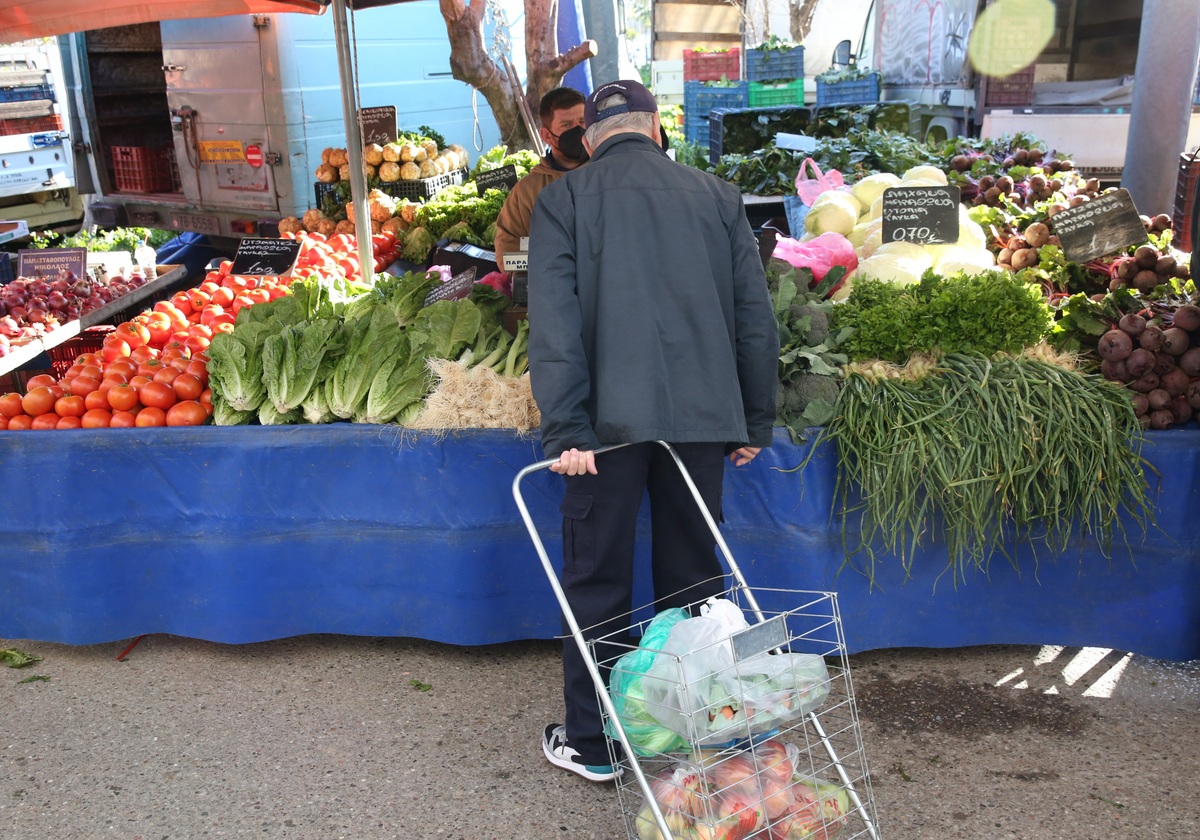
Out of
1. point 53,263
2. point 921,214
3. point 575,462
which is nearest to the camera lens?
point 575,462

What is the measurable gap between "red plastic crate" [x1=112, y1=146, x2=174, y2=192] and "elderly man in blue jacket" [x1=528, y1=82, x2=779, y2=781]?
9306 millimetres

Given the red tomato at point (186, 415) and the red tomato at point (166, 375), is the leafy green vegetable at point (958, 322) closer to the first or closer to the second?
the red tomato at point (186, 415)

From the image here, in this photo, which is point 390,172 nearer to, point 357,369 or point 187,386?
point 187,386

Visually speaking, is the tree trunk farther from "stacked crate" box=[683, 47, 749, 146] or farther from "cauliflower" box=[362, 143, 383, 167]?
"stacked crate" box=[683, 47, 749, 146]

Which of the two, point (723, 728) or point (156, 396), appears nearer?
point (723, 728)

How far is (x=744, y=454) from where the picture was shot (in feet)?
9.75

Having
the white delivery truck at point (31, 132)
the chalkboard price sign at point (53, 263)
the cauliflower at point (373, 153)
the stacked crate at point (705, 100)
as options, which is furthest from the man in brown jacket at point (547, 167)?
the white delivery truck at point (31, 132)

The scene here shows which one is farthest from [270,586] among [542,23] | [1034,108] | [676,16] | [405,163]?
[676,16]

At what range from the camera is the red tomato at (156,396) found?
3.66 m

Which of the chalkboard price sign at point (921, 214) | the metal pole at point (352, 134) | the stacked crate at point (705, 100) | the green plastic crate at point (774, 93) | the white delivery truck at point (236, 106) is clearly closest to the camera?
the chalkboard price sign at point (921, 214)

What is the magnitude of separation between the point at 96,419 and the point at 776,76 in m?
11.0

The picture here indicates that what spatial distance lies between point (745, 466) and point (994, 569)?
3.23 ft

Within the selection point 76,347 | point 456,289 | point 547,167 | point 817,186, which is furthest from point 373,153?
point 456,289

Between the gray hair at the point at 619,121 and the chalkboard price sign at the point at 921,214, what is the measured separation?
1.62 m
